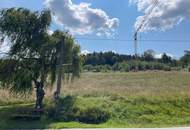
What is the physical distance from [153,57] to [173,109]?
118 m

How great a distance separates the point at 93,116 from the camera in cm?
2095

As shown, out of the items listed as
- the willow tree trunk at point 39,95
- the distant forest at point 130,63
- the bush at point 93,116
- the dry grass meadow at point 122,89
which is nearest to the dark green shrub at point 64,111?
the bush at point 93,116

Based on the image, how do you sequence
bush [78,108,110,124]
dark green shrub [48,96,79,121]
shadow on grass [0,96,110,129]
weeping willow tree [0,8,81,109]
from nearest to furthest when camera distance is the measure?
shadow on grass [0,96,110,129]
dark green shrub [48,96,79,121]
bush [78,108,110,124]
weeping willow tree [0,8,81,109]

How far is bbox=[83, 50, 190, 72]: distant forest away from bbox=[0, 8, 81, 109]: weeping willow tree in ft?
224

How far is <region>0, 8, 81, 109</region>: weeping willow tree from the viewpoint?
71.4ft

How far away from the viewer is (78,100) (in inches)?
886

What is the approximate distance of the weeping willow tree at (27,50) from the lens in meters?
21.8

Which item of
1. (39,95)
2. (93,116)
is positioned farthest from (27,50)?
(93,116)

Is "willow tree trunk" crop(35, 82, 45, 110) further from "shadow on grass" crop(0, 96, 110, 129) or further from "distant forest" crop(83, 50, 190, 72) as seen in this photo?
"distant forest" crop(83, 50, 190, 72)

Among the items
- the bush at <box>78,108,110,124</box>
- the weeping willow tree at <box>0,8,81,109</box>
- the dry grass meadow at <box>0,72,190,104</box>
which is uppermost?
the weeping willow tree at <box>0,8,81,109</box>

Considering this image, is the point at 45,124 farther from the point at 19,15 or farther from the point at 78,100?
the point at 19,15

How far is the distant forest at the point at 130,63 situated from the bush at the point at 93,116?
69.6m

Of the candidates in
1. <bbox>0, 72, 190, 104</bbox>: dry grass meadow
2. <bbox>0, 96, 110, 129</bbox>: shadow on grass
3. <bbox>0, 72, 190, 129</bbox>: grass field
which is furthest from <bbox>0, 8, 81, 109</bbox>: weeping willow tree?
<bbox>0, 72, 190, 104</bbox>: dry grass meadow

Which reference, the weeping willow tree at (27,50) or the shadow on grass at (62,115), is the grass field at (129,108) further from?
the weeping willow tree at (27,50)
